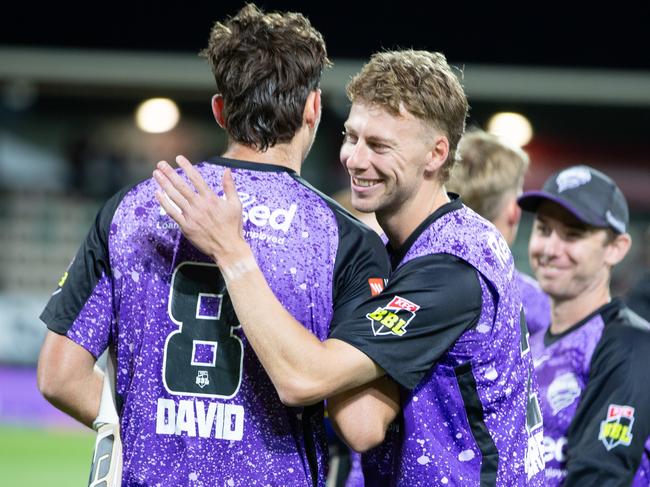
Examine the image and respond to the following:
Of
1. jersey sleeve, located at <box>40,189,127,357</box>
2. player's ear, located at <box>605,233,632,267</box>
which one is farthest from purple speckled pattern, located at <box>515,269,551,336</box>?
jersey sleeve, located at <box>40,189,127,357</box>

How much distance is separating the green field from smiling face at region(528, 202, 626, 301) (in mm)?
5839

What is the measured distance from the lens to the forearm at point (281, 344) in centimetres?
246

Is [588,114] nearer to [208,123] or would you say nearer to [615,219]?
[208,123]

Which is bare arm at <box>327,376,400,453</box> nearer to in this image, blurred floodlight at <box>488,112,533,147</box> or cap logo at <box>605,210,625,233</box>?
cap logo at <box>605,210,625,233</box>

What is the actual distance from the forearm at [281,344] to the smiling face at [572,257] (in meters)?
1.46

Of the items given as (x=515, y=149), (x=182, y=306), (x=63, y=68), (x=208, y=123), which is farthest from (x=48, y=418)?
(x=182, y=306)

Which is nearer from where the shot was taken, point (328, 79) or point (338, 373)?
point (338, 373)

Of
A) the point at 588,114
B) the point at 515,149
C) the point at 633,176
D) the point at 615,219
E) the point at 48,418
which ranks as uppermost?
the point at 588,114

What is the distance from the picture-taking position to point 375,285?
266 centimetres

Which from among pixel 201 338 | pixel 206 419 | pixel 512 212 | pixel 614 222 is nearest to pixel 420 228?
pixel 201 338

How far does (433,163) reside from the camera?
2889 mm

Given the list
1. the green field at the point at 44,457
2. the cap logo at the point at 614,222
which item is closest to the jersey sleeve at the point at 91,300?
the cap logo at the point at 614,222

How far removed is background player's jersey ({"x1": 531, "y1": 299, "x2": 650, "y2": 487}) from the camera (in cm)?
319

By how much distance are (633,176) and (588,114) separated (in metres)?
1.22
